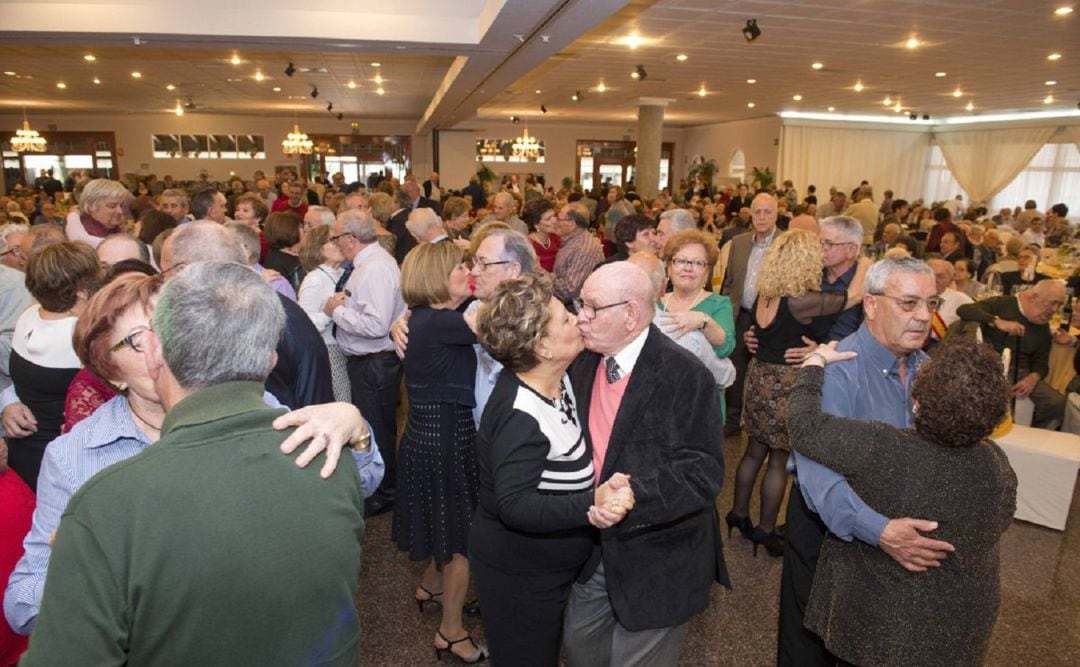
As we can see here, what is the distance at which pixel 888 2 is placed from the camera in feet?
20.4

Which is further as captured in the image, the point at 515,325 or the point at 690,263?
the point at 690,263

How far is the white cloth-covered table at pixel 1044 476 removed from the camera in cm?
372

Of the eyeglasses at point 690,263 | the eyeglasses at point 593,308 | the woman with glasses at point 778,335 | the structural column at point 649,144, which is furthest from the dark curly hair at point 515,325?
the structural column at point 649,144

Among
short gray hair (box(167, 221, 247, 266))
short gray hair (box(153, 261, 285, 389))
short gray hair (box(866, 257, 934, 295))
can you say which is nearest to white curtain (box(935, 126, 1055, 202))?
short gray hair (box(866, 257, 934, 295))

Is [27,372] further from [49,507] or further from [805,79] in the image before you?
[805,79]

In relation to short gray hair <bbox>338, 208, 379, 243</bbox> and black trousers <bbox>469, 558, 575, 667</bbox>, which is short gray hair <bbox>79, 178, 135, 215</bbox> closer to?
short gray hair <bbox>338, 208, 379, 243</bbox>

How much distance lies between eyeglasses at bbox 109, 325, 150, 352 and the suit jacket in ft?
3.69

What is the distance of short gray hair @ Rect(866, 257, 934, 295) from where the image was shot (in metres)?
1.98

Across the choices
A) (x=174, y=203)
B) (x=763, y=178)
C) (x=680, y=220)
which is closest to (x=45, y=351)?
(x=680, y=220)

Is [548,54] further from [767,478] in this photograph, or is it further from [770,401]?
[767,478]

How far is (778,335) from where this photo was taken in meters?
3.24

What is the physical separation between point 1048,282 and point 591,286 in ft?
12.7

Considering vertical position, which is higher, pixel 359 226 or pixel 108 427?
pixel 359 226

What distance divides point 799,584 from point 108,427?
2.02 m
